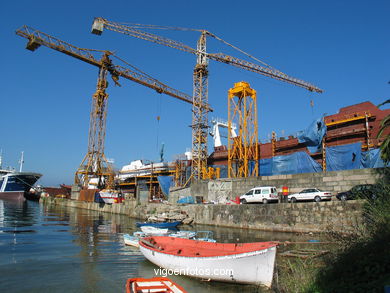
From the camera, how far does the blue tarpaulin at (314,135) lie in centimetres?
3033

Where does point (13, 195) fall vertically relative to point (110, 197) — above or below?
below

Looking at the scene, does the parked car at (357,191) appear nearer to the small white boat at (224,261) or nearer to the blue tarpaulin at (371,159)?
the blue tarpaulin at (371,159)

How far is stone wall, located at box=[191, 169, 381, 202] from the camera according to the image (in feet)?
71.8

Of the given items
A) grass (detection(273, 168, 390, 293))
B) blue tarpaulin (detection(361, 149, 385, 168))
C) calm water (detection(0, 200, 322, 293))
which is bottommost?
calm water (detection(0, 200, 322, 293))

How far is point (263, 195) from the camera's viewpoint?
24078mm

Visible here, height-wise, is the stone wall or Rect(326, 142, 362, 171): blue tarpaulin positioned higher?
Rect(326, 142, 362, 171): blue tarpaulin

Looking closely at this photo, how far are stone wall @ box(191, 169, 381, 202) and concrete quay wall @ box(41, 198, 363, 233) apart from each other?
4.05m

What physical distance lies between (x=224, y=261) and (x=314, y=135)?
80.8 feet

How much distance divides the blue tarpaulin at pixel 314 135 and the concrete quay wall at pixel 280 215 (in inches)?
478

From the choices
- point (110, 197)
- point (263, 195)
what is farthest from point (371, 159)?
Answer: point (110, 197)

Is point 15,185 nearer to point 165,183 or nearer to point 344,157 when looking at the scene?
point 165,183

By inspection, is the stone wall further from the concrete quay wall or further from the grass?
the grass

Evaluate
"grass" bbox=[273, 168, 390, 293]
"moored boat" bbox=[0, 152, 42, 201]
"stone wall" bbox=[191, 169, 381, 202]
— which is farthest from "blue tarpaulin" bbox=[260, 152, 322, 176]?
"moored boat" bbox=[0, 152, 42, 201]

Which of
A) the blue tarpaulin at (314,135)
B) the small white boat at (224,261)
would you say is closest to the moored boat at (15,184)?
the blue tarpaulin at (314,135)
